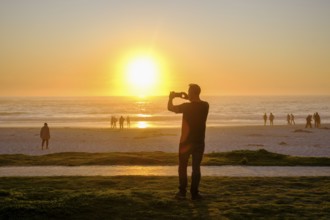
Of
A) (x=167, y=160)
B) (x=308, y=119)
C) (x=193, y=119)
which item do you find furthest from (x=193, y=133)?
(x=308, y=119)

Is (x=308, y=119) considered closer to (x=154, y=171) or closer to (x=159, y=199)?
(x=154, y=171)

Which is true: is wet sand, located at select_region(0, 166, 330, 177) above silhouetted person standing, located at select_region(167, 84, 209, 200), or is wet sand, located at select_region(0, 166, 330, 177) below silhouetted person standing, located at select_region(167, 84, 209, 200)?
below

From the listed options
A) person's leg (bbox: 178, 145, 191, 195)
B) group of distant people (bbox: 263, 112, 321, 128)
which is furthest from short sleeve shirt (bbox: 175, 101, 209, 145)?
group of distant people (bbox: 263, 112, 321, 128)

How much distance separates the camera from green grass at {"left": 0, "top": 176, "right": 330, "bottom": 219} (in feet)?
21.9

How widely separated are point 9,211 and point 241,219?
3.45 meters

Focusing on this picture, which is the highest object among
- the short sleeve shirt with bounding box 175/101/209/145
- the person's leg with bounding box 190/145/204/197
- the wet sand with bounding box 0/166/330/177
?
the short sleeve shirt with bounding box 175/101/209/145

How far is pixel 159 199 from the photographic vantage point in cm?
757

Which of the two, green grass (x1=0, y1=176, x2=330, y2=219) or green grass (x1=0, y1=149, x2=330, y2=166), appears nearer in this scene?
green grass (x1=0, y1=176, x2=330, y2=219)

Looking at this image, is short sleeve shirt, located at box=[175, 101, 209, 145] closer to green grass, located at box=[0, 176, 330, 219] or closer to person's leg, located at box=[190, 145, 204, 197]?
person's leg, located at box=[190, 145, 204, 197]

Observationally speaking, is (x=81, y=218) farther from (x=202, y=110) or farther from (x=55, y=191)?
(x=202, y=110)

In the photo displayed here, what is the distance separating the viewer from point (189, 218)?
6.55 meters

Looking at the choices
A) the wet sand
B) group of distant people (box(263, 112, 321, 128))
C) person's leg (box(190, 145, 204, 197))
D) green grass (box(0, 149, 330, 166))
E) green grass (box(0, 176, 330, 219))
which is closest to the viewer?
green grass (box(0, 176, 330, 219))

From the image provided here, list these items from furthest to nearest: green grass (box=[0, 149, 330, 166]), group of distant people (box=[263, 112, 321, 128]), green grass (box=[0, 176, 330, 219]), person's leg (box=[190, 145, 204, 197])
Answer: group of distant people (box=[263, 112, 321, 128]) → green grass (box=[0, 149, 330, 166]) → person's leg (box=[190, 145, 204, 197]) → green grass (box=[0, 176, 330, 219])

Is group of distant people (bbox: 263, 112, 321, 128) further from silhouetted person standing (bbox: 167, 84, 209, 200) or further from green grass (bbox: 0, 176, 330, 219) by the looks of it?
silhouetted person standing (bbox: 167, 84, 209, 200)
